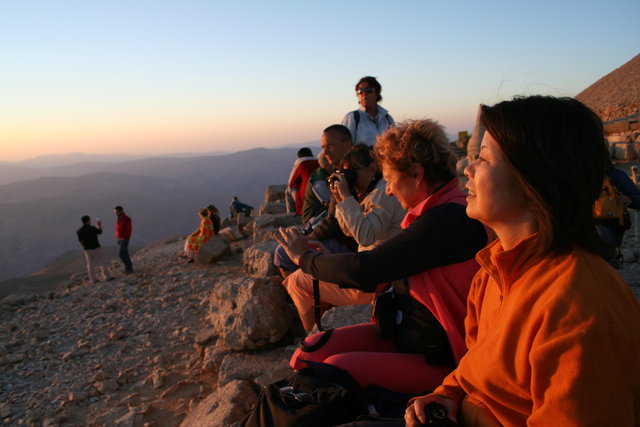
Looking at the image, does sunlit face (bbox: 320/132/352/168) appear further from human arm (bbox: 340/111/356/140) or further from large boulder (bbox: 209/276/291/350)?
large boulder (bbox: 209/276/291/350)

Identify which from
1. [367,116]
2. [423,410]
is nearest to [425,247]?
[423,410]

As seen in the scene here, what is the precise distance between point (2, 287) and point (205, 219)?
7.54 meters

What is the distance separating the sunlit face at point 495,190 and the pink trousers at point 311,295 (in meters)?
1.52

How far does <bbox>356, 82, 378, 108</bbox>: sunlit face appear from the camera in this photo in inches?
198

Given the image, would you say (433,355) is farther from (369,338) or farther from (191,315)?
(191,315)

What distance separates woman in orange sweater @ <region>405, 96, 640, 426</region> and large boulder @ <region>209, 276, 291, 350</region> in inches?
98.2

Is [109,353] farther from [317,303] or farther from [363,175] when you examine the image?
[363,175]

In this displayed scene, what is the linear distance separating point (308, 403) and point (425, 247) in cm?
84

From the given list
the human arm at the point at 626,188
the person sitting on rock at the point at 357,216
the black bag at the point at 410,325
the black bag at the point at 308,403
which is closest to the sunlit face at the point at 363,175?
the person sitting on rock at the point at 357,216

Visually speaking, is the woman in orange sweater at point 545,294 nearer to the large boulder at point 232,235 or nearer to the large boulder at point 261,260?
the large boulder at point 261,260

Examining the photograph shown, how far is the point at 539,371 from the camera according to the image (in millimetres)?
1004

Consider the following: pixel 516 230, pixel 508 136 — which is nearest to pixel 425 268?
pixel 516 230

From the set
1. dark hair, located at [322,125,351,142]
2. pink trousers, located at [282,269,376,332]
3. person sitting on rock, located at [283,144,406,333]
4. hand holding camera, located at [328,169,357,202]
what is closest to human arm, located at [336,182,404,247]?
person sitting on rock, located at [283,144,406,333]

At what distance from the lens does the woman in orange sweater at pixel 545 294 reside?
36.7 inches
